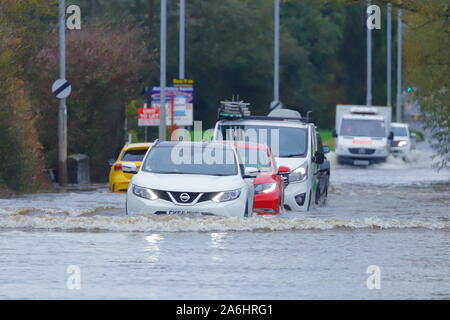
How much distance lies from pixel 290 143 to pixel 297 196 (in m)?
1.63

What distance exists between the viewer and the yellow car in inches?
1283

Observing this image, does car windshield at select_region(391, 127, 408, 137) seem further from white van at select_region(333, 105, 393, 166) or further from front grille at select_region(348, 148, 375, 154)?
front grille at select_region(348, 148, 375, 154)

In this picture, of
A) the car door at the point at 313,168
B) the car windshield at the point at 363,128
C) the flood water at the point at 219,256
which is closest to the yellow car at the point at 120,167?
the car door at the point at 313,168

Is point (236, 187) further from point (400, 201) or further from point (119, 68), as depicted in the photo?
point (119, 68)

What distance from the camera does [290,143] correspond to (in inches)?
1062

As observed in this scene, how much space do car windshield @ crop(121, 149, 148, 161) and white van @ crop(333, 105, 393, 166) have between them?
2325 centimetres

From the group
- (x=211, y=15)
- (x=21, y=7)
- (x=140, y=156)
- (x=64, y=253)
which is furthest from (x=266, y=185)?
(x=211, y=15)

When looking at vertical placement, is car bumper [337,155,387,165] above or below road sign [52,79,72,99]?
below

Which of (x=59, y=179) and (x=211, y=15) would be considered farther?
(x=211, y=15)

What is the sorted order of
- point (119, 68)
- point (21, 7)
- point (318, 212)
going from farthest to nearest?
point (119, 68)
point (21, 7)
point (318, 212)

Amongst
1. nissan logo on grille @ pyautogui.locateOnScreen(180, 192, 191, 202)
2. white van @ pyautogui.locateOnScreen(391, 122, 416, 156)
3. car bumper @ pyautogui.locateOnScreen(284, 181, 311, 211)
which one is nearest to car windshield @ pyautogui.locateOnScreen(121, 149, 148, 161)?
car bumper @ pyautogui.locateOnScreen(284, 181, 311, 211)

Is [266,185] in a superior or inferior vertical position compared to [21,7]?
inferior

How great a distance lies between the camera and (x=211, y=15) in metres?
87.7

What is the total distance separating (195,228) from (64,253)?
11.2ft
